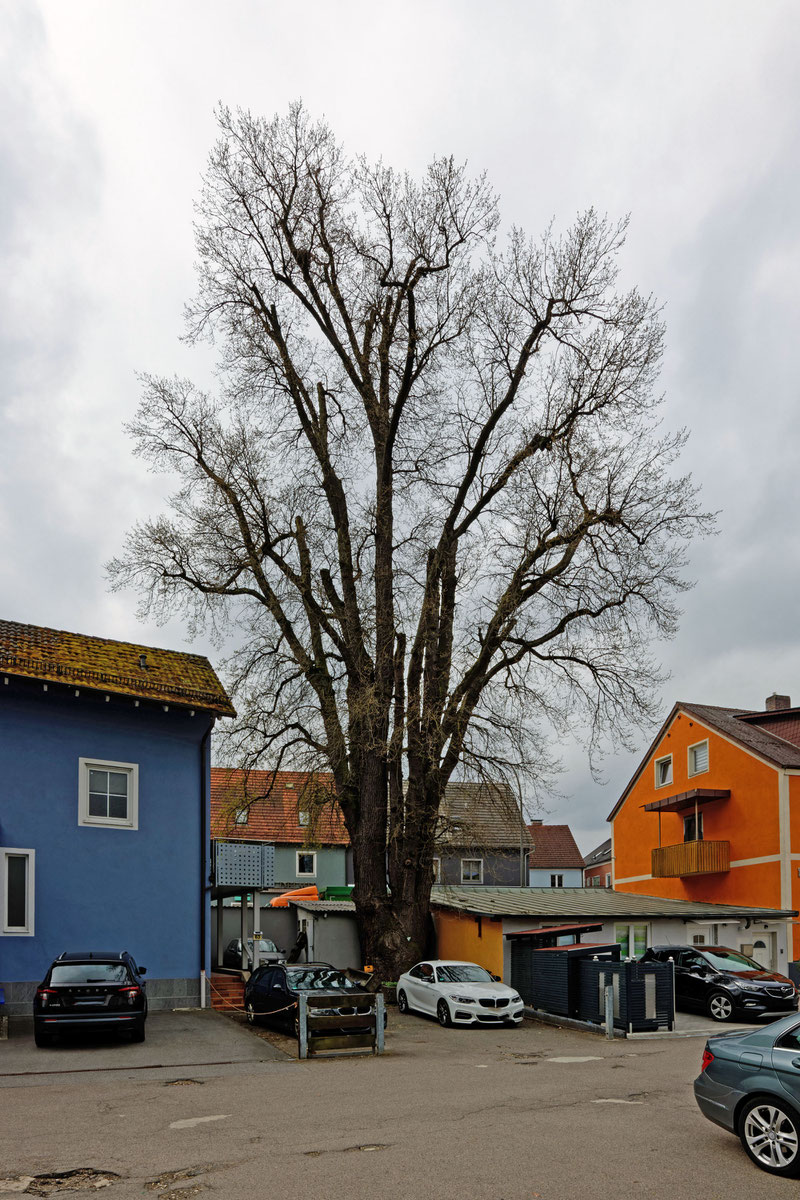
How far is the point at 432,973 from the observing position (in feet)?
77.8

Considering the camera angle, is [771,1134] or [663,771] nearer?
[771,1134]

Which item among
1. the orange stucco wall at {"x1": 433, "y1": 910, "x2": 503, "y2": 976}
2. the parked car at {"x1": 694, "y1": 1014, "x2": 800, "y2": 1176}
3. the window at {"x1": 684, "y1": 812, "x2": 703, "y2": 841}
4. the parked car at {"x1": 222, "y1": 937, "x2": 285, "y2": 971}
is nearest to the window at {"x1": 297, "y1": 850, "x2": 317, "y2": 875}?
the parked car at {"x1": 222, "y1": 937, "x2": 285, "y2": 971}

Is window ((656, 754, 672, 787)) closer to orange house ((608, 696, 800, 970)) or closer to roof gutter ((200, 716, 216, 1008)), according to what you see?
orange house ((608, 696, 800, 970))

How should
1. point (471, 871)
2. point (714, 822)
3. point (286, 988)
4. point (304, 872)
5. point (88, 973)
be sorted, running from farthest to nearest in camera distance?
point (471, 871) < point (304, 872) < point (714, 822) < point (286, 988) < point (88, 973)

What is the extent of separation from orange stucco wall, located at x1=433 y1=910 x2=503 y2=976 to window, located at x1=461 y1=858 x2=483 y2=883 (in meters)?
29.3

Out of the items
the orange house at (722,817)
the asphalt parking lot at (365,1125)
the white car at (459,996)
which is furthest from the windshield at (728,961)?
the asphalt parking lot at (365,1125)

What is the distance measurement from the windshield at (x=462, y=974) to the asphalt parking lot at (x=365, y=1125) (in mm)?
4766

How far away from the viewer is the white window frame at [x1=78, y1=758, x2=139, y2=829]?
21594 mm

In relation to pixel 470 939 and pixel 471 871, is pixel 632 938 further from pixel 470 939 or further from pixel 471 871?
pixel 471 871

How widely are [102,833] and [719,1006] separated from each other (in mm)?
13857

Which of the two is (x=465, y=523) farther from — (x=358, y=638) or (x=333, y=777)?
(x=333, y=777)

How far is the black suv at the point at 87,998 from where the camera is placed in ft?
55.6

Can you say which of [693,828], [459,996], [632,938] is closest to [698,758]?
[693,828]

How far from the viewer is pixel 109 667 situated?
74.1 feet
